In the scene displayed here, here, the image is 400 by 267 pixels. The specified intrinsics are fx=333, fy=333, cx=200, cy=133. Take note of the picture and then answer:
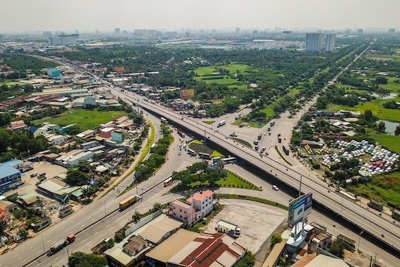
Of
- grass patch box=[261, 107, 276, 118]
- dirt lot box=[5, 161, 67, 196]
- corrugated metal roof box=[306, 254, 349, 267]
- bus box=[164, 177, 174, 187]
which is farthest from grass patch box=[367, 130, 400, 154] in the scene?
dirt lot box=[5, 161, 67, 196]

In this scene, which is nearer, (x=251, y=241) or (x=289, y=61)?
(x=251, y=241)

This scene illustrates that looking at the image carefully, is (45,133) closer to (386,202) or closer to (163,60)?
(386,202)

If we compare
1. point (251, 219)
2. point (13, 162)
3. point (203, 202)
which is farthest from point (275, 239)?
point (13, 162)

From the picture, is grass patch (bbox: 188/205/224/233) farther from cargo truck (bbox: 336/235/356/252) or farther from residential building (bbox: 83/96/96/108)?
residential building (bbox: 83/96/96/108)

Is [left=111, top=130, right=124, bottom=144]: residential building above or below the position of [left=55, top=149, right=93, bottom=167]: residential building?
above

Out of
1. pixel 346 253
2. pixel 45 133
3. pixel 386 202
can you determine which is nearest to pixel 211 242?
pixel 346 253

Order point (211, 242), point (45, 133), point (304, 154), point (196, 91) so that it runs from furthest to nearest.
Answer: point (196, 91) < point (45, 133) < point (304, 154) < point (211, 242)
